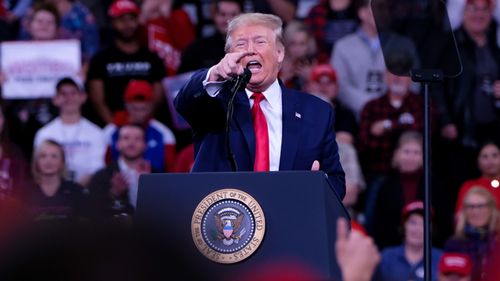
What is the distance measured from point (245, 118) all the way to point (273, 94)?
0.19m

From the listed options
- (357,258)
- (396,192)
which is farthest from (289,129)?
(396,192)

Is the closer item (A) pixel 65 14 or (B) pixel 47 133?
(B) pixel 47 133

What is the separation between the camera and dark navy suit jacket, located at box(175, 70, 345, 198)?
3850 mm

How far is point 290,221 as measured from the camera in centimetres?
325

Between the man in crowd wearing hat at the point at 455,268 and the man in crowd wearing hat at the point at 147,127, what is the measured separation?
113 inches

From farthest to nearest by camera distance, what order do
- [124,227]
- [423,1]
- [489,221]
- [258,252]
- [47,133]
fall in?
[423,1], [47,133], [489,221], [258,252], [124,227]

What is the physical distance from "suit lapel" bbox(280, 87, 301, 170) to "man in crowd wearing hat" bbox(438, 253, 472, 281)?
2790 mm

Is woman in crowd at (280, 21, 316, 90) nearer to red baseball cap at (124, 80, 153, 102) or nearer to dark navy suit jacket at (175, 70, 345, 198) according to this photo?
red baseball cap at (124, 80, 153, 102)

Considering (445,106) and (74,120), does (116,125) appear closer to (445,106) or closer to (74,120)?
(74,120)

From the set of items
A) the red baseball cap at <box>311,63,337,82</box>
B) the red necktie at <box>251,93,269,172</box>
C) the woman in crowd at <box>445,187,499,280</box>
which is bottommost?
the woman in crowd at <box>445,187,499,280</box>

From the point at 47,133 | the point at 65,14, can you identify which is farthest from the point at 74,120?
the point at 65,14

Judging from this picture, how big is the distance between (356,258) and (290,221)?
1056 millimetres

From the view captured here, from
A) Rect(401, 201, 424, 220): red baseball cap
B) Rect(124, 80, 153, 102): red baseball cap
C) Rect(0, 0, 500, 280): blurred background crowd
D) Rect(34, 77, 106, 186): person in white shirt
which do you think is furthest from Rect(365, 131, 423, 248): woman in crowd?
Rect(34, 77, 106, 186): person in white shirt

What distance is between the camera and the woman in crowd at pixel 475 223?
7320 mm
